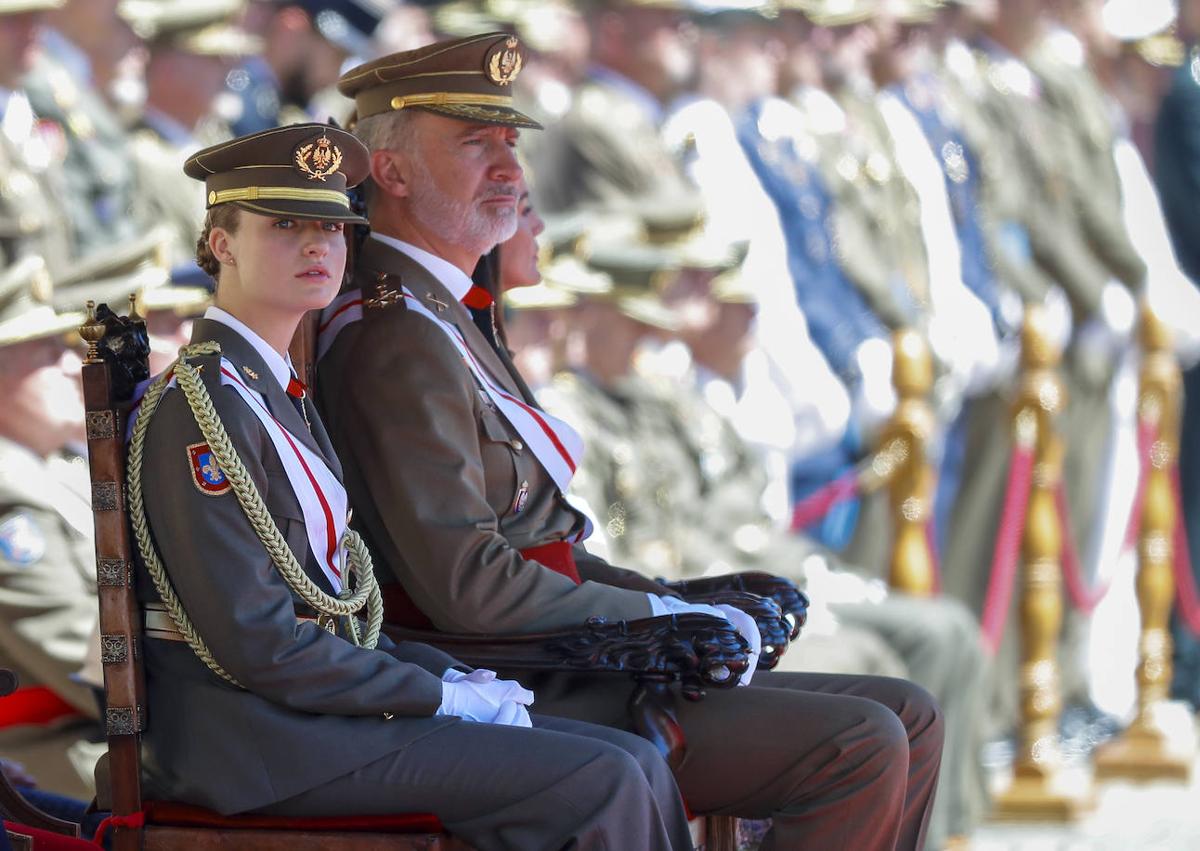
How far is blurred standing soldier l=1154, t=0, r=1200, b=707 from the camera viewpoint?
9969 millimetres

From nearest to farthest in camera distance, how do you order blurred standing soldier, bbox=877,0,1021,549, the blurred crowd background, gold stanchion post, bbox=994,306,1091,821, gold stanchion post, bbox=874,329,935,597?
1. the blurred crowd background
2. gold stanchion post, bbox=874,329,935,597
3. gold stanchion post, bbox=994,306,1091,821
4. blurred standing soldier, bbox=877,0,1021,549

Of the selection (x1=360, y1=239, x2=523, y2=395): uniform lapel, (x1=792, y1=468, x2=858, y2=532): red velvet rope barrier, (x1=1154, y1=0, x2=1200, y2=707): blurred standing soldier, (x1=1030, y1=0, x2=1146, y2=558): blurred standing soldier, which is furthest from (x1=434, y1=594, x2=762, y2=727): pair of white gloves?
(x1=1154, y1=0, x2=1200, y2=707): blurred standing soldier

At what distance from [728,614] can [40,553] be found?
1514mm

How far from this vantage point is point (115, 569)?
3113mm

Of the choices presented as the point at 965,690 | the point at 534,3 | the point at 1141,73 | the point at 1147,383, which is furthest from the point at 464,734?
the point at 1141,73

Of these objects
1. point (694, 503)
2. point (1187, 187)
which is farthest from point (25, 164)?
point (1187, 187)

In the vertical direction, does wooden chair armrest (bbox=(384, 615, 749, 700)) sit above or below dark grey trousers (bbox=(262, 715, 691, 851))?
above

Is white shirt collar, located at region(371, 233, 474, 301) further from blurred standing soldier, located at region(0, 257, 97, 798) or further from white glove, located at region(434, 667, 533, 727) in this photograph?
blurred standing soldier, located at region(0, 257, 97, 798)

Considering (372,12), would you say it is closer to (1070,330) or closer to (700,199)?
(700,199)

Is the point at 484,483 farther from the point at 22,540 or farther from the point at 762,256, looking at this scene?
the point at 762,256

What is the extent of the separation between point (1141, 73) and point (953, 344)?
100 inches

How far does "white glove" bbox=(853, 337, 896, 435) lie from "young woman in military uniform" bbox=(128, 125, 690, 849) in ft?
16.2

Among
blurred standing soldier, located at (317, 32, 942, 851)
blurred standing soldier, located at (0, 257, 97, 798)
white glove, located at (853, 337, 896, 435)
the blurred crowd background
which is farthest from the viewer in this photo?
white glove, located at (853, 337, 896, 435)

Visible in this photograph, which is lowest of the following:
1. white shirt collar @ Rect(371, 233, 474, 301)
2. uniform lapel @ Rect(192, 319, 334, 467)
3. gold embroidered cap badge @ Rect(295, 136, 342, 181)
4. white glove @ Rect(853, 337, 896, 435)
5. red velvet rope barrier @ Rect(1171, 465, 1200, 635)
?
red velvet rope barrier @ Rect(1171, 465, 1200, 635)
